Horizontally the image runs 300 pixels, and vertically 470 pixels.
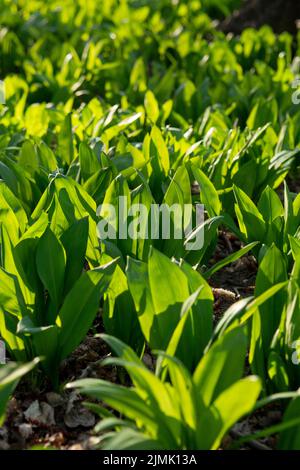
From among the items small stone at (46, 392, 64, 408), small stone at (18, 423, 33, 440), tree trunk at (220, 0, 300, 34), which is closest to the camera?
small stone at (18, 423, 33, 440)

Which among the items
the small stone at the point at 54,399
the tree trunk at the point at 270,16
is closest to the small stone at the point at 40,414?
the small stone at the point at 54,399

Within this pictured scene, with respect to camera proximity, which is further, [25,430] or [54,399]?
[54,399]

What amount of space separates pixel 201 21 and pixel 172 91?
2.47 metres

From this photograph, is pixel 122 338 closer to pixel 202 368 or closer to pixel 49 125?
pixel 202 368

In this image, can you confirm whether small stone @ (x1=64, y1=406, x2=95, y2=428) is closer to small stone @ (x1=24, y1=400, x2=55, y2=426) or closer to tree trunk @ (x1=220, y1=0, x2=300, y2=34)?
small stone @ (x1=24, y1=400, x2=55, y2=426)

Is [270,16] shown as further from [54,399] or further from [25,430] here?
[25,430]

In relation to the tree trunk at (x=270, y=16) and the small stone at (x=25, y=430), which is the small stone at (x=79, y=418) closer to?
the small stone at (x=25, y=430)

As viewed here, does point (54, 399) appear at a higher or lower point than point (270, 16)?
lower

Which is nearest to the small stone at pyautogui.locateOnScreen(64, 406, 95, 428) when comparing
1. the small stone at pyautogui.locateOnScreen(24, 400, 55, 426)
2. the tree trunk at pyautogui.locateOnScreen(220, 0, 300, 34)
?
the small stone at pyautogui.locateOnScreen(24, 400, 55, 426)

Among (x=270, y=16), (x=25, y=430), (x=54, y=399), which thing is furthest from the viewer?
(x=270, y=16)

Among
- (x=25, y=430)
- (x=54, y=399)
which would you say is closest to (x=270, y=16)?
(x=54, y=399)

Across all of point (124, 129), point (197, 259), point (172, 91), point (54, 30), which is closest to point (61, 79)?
Answer: point (172, 91)

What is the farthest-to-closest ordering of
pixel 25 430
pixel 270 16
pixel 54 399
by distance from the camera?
1. pixel 270 16
2. pixel 54 399
3. pixel 25 430

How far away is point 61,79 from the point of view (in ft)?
15.0
